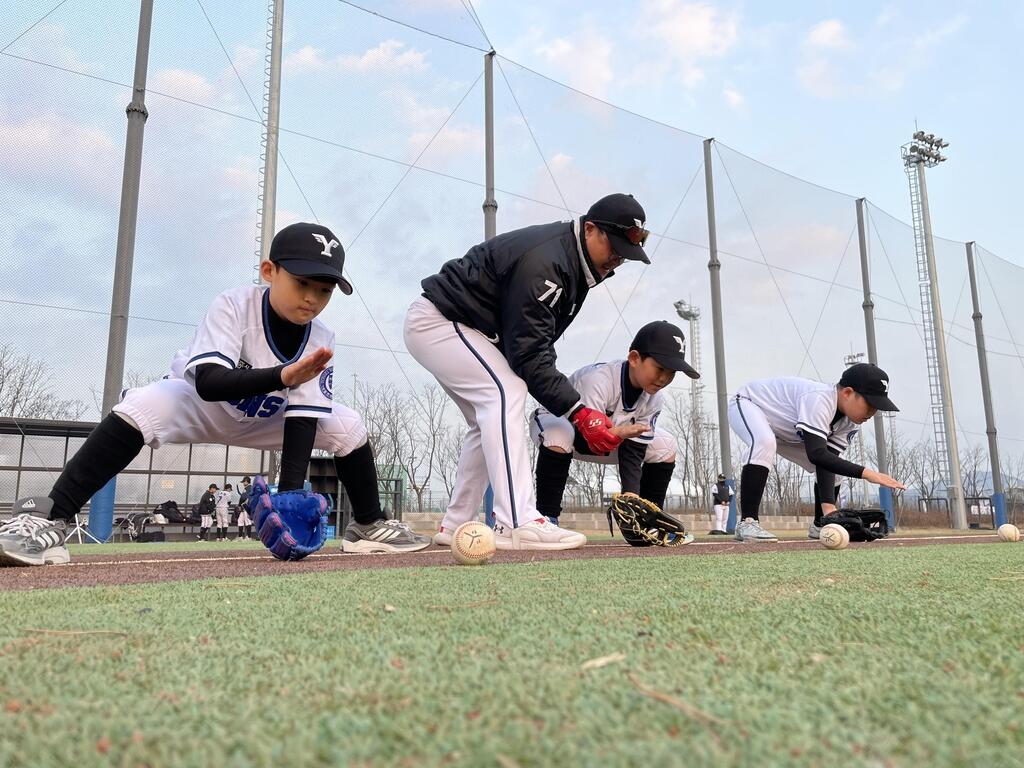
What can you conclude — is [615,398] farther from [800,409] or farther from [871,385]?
[871,385]

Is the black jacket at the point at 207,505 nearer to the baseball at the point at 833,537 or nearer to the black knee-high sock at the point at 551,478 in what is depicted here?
the black knee-high sock at the point at 551,478

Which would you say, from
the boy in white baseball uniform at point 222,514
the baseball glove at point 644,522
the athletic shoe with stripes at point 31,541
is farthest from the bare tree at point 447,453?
the athletic shoe with stripes at point 31,541

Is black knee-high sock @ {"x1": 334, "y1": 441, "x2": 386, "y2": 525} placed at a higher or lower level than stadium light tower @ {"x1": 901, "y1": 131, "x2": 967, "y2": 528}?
lower

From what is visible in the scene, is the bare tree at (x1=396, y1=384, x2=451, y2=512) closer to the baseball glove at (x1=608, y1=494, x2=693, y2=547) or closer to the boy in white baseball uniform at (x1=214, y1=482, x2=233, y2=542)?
the boy in white baseball uniform at (x1=214, y1=482, x2=233, y2=542)

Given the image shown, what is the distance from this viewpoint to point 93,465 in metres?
2.95

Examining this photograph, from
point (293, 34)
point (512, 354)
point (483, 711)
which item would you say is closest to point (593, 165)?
point (293, 34)

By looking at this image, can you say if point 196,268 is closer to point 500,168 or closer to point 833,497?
point 500,168

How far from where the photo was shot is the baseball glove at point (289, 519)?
297 centimetres

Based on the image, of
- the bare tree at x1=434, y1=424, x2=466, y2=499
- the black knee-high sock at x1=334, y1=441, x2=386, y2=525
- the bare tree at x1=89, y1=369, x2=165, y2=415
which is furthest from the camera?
the bare tree at x1=434, y1=424, x2=466, y2=499

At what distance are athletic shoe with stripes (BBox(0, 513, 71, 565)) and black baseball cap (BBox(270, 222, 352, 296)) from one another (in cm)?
132

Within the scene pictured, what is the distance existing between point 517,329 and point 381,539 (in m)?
1.34

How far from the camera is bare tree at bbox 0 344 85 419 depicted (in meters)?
10.4

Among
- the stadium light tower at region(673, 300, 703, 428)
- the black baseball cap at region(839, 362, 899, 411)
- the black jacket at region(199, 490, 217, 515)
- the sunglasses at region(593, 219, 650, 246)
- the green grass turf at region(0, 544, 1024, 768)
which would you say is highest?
the stadium light tower at region(673, 300, 703, 428)

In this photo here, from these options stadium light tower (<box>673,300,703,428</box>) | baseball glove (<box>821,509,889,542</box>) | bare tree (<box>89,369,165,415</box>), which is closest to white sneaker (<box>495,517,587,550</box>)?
baseball glove (<box>821,509,889,542</box>)
